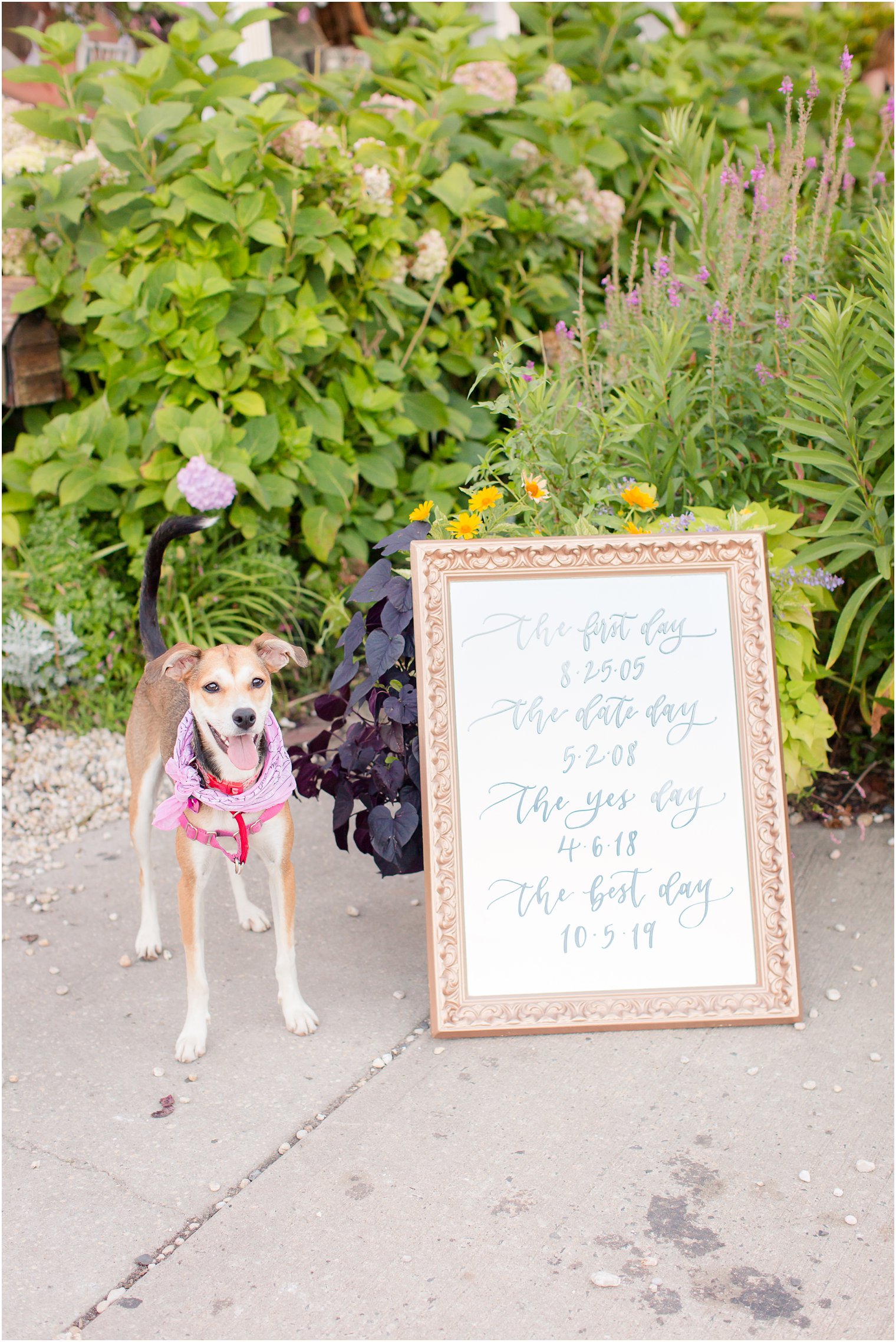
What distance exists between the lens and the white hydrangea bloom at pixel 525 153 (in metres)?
4.76

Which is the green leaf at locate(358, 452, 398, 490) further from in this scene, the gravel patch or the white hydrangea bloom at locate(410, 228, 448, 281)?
the gravel patch

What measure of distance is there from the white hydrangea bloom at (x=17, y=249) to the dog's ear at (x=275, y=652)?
97.9 inches

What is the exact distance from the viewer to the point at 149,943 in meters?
2.88

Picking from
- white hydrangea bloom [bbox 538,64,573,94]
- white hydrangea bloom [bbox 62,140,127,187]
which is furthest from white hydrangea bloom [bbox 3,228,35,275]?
white hydrangea bloom [bbox 538,64,573,94]

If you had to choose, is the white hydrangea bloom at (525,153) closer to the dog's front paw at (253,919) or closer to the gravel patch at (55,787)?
the gravel patch at (55,787)

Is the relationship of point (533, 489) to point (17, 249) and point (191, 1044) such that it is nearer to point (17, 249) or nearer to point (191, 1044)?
point (191, 1044)

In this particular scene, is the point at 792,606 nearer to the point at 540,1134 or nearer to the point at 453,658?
the point at 453,658

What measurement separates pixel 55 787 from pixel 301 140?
8.04ft

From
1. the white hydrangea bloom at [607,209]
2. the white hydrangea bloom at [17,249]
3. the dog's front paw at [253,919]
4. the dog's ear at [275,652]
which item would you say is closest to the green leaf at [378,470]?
the white hydrangea bloom at [17,249]

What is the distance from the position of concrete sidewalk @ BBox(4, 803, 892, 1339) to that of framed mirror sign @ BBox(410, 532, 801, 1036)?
158 mm

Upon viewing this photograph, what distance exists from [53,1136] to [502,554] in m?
1.54

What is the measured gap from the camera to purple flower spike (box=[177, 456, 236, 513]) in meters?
3.76

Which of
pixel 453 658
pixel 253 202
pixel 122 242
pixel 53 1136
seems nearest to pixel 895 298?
pixel 453 658

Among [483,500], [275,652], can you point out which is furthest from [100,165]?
[275,652]
